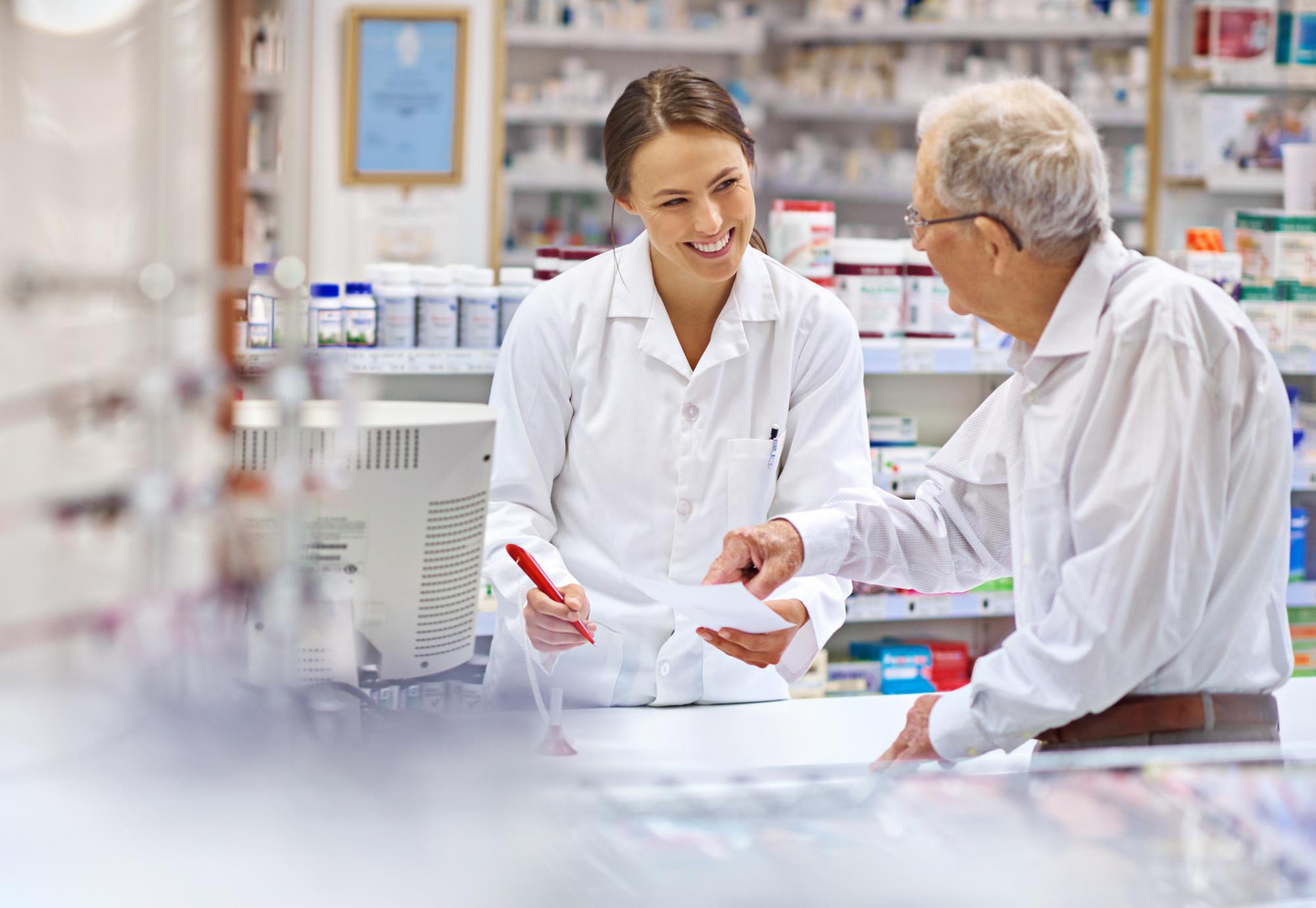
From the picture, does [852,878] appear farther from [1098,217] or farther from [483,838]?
[1098,217]

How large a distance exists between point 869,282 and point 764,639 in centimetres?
153

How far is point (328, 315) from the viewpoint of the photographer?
300cm

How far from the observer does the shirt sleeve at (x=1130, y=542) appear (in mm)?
1369

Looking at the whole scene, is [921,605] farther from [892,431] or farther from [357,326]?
[357,326]

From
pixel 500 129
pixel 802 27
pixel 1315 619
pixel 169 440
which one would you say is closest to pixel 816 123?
pixel 802 27

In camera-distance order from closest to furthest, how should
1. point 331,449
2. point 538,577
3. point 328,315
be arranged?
1. point 331,449
2. point 538,577
3. point 328,315

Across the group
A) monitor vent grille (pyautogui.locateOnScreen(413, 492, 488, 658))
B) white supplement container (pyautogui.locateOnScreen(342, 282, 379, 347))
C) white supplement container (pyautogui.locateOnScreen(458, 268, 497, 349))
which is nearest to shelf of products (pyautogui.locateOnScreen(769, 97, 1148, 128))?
white supplement container (pyautogui.locateOnScreen(458, 268, 497, 349))

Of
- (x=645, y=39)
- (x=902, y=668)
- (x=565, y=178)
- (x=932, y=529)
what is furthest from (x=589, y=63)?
(x=932, y=529)

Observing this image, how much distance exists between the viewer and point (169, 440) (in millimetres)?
1206

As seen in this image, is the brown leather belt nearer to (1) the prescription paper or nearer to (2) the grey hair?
(1) the prescription paper

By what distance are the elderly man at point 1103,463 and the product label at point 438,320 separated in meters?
1.73

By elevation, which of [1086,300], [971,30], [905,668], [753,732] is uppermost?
[971,30]

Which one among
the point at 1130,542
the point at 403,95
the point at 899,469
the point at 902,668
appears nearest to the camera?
the point at 1130,542

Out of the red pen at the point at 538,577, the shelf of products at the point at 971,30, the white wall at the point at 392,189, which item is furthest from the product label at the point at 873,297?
the shelf of products at the point at 971,30
